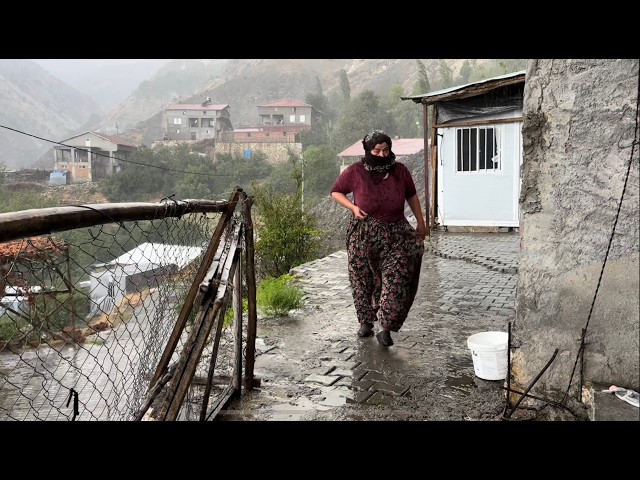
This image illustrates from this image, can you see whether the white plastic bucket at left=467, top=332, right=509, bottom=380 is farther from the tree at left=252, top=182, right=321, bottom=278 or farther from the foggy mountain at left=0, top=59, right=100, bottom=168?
the foggy mountain at left=0, top=59, right=100, bottom=168

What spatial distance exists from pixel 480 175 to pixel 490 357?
33.7 ft

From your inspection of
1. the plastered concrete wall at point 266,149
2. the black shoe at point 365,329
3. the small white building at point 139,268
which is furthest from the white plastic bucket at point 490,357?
the plastered concrete wall at point 266,149

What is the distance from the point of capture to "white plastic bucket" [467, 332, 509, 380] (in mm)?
Answer: 3777

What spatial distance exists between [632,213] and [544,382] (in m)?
1.05

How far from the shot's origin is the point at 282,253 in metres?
10.8

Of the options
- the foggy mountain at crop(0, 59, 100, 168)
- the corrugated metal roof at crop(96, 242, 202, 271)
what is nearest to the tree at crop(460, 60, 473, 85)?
the foggy mountain at crop(0, 59, 100, 168)

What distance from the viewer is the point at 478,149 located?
13.5 meters

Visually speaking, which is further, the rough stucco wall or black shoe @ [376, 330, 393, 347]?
black shoe @ [376, 330, 393, 347]

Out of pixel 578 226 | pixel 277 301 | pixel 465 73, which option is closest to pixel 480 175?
pixel 277 301

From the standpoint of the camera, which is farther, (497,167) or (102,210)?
(497,167)

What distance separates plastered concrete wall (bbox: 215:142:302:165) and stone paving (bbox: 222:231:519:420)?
59.6 m

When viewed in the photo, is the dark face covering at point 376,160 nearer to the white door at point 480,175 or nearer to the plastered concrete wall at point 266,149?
the white door at point 480,175
